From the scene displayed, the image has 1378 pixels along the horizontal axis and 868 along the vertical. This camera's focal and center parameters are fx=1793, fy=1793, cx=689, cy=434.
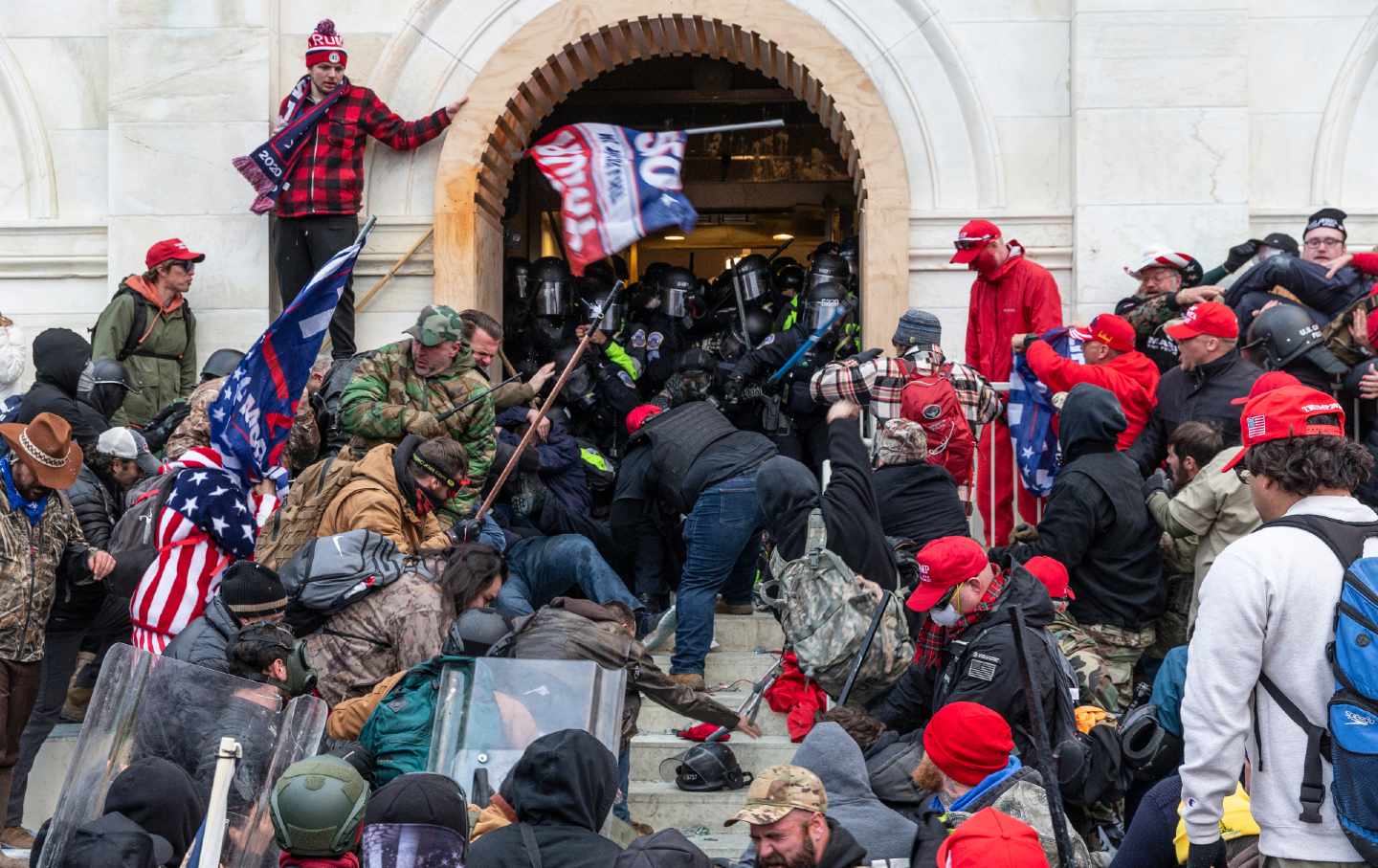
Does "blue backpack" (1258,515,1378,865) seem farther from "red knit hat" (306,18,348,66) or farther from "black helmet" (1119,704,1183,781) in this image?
"red knit hat" (306,18,348,66)

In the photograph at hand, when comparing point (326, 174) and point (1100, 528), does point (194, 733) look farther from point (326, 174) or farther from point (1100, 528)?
point (326, 174)

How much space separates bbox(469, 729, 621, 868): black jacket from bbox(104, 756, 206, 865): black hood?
0.92 m

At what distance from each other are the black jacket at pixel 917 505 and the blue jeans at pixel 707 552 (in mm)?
713

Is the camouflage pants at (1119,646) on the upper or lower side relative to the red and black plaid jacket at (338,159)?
lower

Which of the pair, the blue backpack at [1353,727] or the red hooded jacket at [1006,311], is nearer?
the blue backpack at [1353,727]

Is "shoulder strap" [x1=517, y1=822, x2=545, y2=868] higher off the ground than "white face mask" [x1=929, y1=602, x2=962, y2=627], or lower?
lower

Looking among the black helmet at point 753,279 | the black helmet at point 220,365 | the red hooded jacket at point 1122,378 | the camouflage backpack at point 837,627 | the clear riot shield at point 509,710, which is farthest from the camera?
the black helmet at point 753,279

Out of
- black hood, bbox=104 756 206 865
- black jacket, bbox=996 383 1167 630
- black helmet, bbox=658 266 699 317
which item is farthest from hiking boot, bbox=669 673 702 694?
black helmet, bbox=658 266 699 317

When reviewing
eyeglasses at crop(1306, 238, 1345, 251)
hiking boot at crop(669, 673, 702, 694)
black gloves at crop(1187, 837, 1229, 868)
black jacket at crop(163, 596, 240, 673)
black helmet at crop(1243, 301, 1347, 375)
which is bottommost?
hiking boot at crop(669, 673, 702, 694)

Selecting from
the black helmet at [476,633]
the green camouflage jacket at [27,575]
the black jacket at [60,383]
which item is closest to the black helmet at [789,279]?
the black jacket at [60,383]

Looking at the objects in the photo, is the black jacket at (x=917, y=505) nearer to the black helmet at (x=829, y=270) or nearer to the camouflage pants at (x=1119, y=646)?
the camouflage pants at (x=1119, y=646)

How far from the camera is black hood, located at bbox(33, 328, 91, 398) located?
8.96m

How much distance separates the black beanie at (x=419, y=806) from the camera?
448cm

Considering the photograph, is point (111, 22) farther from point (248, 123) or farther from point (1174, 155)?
point (1174, 155)
